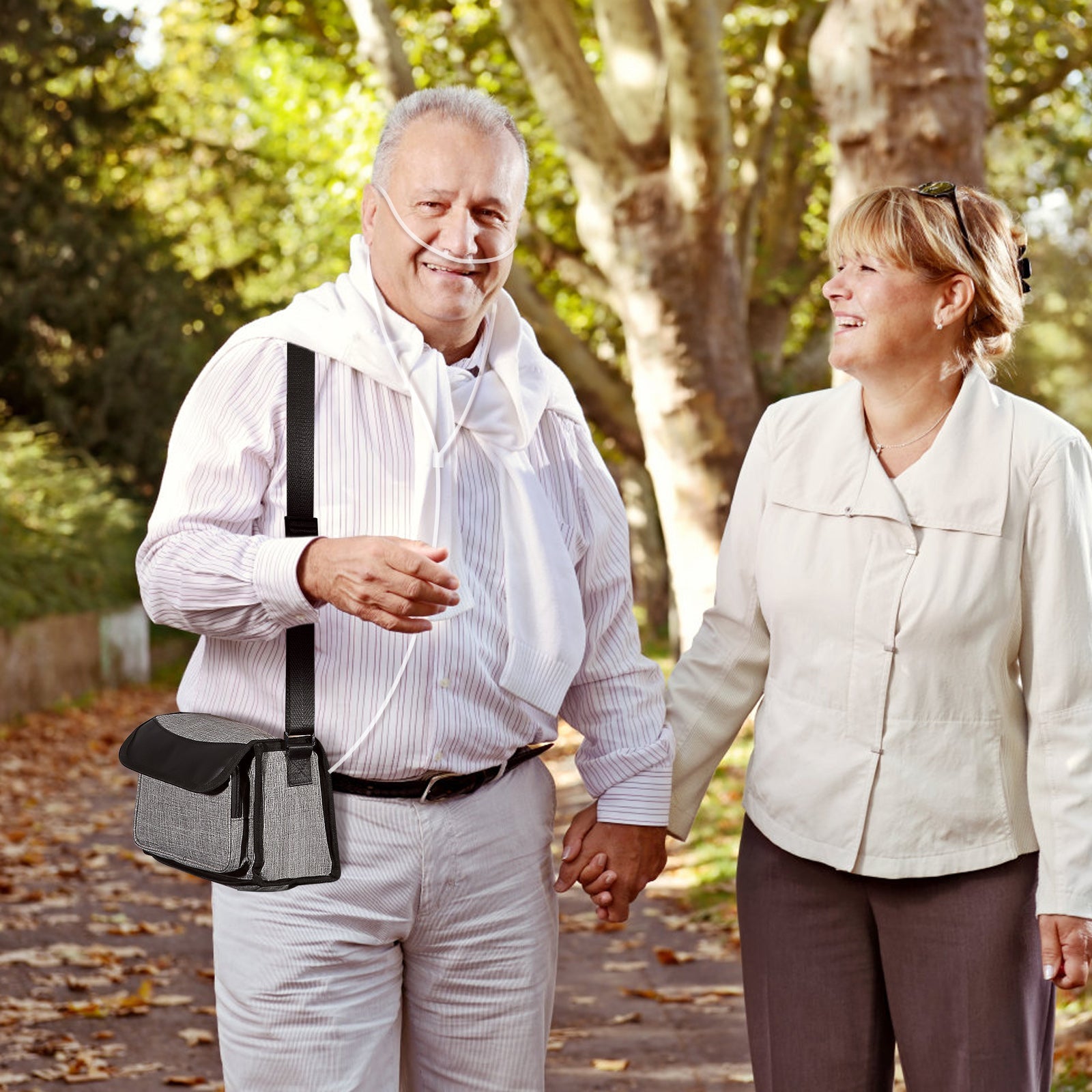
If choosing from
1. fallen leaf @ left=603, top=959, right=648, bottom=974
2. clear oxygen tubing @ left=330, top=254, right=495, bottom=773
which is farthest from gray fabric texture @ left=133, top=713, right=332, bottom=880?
fallen leaf @ left=603, top=959, right=648, bottom=974

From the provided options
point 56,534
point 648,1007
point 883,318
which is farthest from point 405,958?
point 56,534

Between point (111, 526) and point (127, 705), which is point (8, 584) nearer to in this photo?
point (127, 705)

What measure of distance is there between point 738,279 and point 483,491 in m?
8.93

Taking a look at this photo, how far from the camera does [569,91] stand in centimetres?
1109

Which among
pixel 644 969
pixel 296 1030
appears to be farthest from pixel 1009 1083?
pixel 644 969

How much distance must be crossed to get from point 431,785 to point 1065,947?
4.02 ft

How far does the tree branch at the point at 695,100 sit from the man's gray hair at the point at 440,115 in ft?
23.5

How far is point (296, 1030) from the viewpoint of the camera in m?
2.94

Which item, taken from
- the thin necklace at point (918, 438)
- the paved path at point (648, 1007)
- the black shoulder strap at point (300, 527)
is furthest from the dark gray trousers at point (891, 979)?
the paved path at point (648, 1007)

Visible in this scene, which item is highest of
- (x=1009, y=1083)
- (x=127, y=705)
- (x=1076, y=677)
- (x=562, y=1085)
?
(x=1076, y=677)

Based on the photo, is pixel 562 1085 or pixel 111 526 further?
pixel 111 526

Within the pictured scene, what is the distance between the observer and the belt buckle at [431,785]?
9.89 feet

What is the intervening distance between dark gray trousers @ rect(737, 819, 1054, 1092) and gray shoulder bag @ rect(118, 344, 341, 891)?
94 cm

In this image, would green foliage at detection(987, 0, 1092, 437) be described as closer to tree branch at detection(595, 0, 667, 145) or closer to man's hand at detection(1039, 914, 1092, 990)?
tree branch at detection(595, 0, 667, 145)
